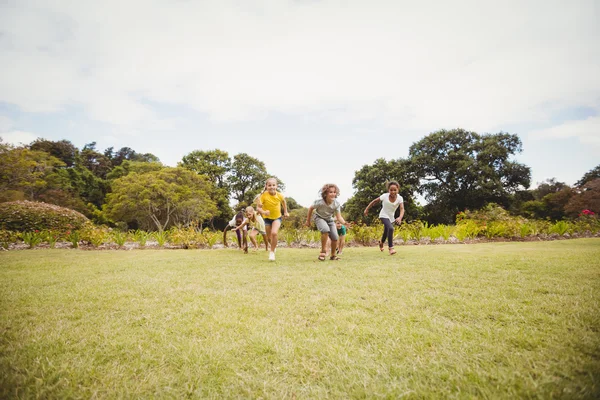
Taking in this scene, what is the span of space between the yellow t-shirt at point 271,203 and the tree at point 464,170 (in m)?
25.1

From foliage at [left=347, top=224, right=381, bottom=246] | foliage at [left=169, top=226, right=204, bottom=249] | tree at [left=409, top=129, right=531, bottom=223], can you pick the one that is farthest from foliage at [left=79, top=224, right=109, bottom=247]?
tree at [left=409, top=129, right=531, bottom=223]

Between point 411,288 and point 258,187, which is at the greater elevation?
point 258,187

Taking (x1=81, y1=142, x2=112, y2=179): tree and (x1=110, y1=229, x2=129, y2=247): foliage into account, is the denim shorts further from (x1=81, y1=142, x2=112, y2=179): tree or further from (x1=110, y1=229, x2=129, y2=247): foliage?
(x1=81, y1=142, x2=112, y2=179): tree

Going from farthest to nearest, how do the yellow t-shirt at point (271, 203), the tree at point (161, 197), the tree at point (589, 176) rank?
the tree at point (589, 176) → the tree at point (161, 197) → the yellow t-shirt at point (271, 203)

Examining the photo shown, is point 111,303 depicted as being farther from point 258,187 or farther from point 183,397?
point 258,187

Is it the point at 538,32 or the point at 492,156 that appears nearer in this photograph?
the point at 538,32

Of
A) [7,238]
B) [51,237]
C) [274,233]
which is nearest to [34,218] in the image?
[7,238]

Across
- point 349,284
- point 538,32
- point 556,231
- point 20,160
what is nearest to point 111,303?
point 349,284

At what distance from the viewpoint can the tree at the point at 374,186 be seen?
79.3ft

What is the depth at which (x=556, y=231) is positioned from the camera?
11.2 m

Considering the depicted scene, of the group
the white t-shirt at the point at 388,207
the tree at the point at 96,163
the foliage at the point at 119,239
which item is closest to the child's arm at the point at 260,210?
the white t-shirt at the point at 388,207

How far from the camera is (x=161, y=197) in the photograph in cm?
2542

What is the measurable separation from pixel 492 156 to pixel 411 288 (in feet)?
97.7

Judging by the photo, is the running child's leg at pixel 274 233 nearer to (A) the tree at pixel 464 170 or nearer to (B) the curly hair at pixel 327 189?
(B) the curly hair at pixel 327 189
